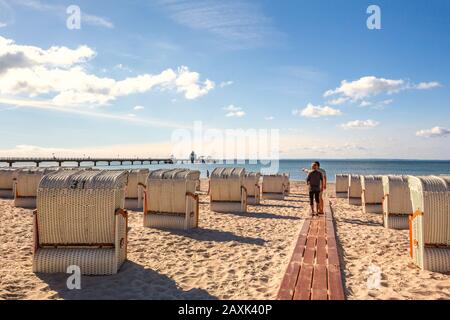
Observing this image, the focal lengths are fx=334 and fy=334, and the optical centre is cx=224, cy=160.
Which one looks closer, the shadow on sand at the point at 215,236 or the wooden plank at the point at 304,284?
the wooden plank at the point at 304,284

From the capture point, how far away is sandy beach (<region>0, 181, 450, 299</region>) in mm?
5762

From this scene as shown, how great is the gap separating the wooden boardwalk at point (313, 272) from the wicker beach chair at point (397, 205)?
3463mm

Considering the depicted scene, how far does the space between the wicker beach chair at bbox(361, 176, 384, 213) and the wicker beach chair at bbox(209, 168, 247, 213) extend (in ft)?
19.1

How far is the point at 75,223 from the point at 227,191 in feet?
30.5

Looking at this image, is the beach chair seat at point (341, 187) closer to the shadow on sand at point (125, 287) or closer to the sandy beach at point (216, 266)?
the sandy beach at point (216, 266)

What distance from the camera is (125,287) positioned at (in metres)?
6.01

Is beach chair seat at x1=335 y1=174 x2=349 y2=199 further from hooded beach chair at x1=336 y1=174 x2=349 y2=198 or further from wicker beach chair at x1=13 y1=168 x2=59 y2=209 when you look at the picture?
A: wicker beach chair at x1=13 y1=168 x2=59 y2=209

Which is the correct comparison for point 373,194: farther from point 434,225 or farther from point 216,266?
point 216,266

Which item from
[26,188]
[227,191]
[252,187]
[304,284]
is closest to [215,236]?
[304,284]

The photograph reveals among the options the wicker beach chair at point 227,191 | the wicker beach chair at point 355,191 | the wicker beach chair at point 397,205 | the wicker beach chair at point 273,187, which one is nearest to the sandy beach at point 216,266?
the wicker beach chair at point 397,205

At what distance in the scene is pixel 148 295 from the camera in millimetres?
5676

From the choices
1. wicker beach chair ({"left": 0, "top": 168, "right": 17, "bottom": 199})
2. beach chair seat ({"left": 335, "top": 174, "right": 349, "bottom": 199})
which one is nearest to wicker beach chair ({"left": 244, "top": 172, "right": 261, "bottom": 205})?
beach chair seat ({"left": 335, "top": 174, "right": 349, "bottom": 199})

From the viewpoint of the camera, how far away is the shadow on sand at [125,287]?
5594mm
